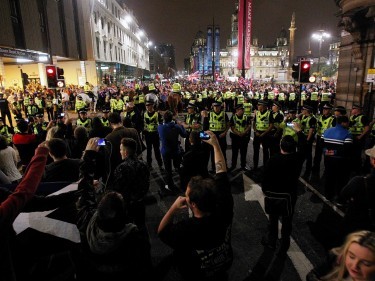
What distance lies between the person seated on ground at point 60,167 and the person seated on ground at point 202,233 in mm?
1963

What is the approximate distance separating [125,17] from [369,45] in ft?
211

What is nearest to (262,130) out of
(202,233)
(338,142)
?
(338,142)

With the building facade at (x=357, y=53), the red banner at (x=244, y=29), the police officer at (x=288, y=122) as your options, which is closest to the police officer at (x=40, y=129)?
the police officer at (x=288, y=122)

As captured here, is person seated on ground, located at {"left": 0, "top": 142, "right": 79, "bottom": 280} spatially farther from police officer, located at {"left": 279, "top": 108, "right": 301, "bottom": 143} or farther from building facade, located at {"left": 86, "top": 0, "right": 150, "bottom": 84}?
building facade, located at {"left": 86, "top": 0, "right": 150, "bottom": 84}

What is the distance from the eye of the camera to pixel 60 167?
3.87m

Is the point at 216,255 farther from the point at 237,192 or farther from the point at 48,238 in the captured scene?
the point at 237,192

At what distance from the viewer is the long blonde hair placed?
6.10 feet

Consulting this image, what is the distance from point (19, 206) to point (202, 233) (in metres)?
1.40

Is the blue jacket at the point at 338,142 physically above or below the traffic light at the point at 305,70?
below

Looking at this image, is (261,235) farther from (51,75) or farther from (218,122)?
(51,75)

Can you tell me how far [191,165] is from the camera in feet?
16.4

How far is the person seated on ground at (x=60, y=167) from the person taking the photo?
379 centimetres

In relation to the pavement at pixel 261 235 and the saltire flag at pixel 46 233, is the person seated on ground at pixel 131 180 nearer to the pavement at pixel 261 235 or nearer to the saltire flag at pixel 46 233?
the pavement at pixel 261 235

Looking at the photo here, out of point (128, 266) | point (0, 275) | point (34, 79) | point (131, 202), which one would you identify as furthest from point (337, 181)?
point (34, 79)
